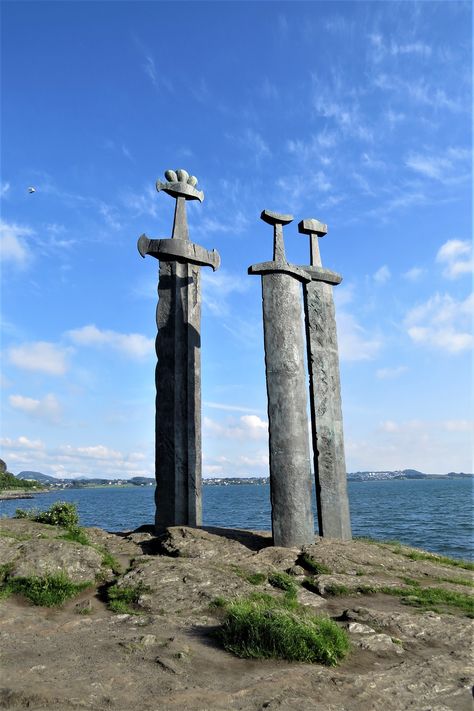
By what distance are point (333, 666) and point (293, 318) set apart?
9227 millimetres

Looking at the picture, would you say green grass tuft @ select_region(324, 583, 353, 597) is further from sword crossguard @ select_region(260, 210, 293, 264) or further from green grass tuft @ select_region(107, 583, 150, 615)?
sword crossguard @ select_region(260, 210, 293, 264)

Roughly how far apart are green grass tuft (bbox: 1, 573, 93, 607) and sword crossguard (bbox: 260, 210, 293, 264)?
9.29 meters

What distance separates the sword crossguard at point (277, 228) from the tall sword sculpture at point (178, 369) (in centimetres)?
250

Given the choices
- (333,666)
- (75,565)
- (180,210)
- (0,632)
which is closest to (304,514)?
(75,565)

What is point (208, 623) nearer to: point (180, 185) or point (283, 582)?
point (283, 582)

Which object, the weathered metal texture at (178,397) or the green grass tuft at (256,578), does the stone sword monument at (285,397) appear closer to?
the green grass tuft at (256,578)

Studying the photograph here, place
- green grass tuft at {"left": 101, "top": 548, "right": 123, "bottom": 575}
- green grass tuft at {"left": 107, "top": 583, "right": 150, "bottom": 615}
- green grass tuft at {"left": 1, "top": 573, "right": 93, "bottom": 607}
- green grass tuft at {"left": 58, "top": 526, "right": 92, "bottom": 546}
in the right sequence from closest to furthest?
green grass tuft at {"left": 107, "top": 583, "right": 150, "bottom": 615}
green grass tuft at {"left": 1, "top": 573, "right": 93, "bottom": 607}
green grass tuft at {"left": 101, "top": 548, "right": 123, "bottom": 575}
green grass tuft at {"left": 58, "top": 526, "right": 92, "bottom": 546}

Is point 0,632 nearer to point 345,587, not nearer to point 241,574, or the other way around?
point 241,574

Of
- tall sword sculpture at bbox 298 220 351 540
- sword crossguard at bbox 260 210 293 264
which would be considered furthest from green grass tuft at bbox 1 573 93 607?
sword crossguard at bbox 260 210 293 264

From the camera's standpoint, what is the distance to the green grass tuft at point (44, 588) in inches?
356

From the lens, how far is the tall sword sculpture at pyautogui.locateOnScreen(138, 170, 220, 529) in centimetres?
1501

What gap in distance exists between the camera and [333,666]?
6352 mm

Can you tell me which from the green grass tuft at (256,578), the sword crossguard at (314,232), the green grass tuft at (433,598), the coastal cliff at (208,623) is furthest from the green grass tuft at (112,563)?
the sword crossguard at (314,232)

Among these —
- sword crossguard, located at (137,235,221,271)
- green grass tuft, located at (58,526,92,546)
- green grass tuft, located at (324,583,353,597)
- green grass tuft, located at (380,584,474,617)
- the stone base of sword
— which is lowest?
green grass tuft, located at (380,584,474,617)
